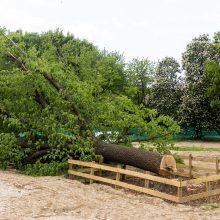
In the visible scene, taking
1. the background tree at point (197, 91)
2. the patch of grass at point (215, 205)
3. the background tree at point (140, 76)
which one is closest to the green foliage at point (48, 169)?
the patch of grass at point (215, 205)

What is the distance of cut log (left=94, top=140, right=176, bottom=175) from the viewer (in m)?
12.2

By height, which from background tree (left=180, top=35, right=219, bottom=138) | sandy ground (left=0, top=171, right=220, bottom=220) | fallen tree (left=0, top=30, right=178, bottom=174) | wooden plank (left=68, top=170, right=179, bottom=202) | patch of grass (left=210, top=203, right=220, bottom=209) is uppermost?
background tree (left=180, top=35, right=219, bottom=138)

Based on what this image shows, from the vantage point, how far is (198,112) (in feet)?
124

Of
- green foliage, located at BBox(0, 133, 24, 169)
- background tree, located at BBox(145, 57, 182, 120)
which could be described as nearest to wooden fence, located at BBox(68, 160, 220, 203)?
green foliage, located at BBox(0, 133, 24, 169)

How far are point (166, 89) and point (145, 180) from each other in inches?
1188

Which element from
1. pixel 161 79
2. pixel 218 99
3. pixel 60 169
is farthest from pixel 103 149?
pixel 161 79

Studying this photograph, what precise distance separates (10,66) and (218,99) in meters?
23.6

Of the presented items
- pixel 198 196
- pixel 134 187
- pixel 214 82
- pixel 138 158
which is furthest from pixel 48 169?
pixel 214 82

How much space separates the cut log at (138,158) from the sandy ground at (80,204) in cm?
106

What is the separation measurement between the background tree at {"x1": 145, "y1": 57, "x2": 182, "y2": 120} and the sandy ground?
28522mm

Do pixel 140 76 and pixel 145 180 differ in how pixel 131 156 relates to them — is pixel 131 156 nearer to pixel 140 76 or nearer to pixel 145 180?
pixel 145 180

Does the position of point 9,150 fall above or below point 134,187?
above

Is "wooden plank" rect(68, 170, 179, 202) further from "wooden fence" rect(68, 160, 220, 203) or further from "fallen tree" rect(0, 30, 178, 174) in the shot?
"fallen tree" rect(0, 30, 178, 174)

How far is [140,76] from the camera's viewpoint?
1905 inches
